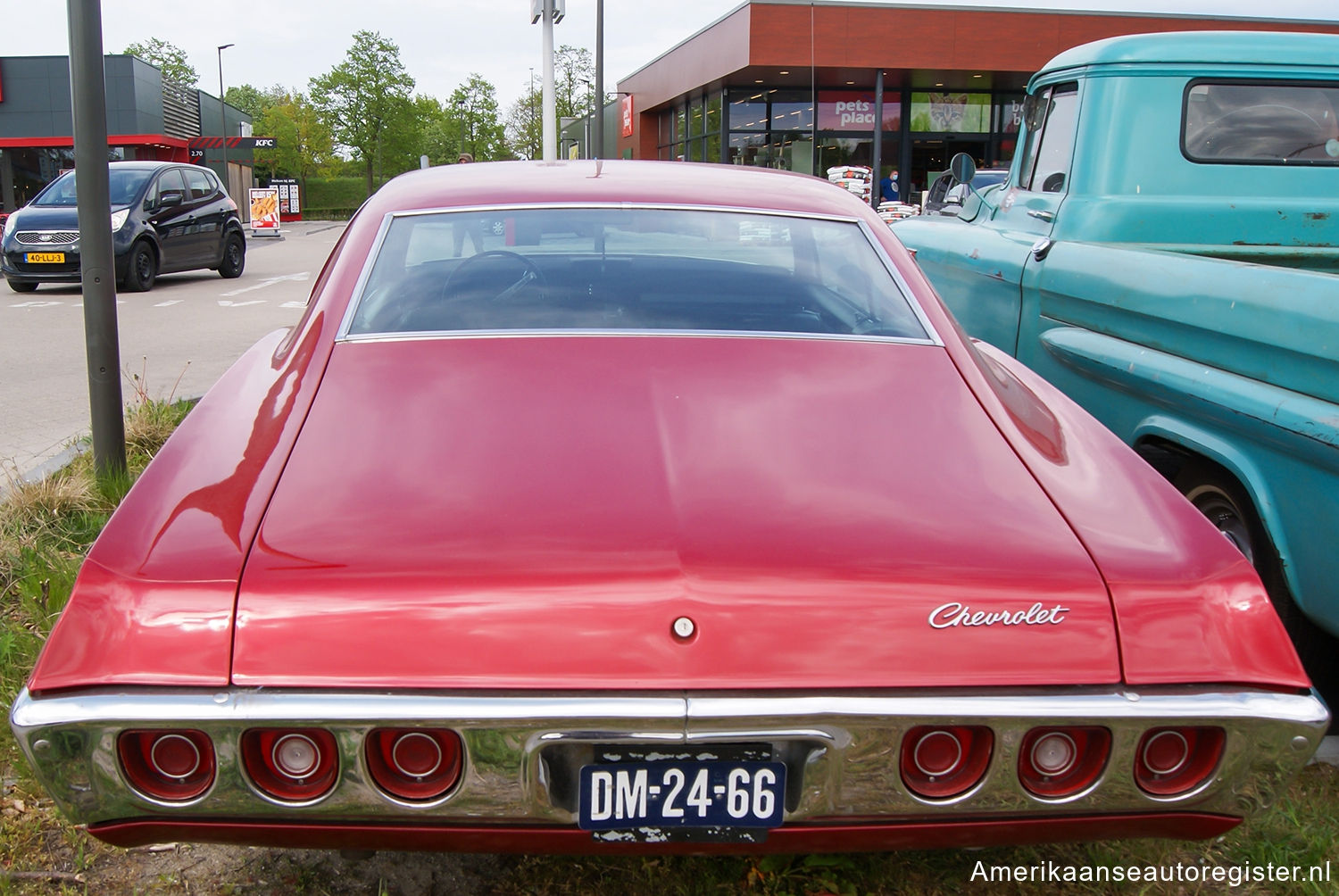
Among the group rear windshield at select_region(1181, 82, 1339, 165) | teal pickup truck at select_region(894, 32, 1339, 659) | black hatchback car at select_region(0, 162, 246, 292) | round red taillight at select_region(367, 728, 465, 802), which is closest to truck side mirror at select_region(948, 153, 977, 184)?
Result: teal pickup truck at select_region(894, 32, 1339, 659)

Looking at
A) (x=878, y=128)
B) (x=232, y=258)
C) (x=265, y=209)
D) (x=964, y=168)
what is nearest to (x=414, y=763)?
(x=964, y=168)

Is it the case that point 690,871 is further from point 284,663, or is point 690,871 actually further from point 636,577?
point 284,663

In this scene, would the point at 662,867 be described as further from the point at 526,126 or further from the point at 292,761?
the point at 526,126

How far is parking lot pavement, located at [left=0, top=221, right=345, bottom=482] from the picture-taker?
5.85 metres

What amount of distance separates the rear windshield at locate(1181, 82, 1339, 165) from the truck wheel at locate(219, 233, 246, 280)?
1352cm

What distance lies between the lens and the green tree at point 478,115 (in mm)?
69312

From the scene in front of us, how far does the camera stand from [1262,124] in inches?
168

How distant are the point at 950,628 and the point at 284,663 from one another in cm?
97

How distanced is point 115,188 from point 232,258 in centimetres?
228

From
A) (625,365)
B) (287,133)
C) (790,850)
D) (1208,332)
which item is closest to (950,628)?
(790,850)

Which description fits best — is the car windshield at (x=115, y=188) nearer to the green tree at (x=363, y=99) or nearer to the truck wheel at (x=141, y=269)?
the truck wheel at (x=141, y=269)

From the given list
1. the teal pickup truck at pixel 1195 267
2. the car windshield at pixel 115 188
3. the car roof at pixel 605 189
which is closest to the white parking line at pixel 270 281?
the car windshield at pixel 115 188

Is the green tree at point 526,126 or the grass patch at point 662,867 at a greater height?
the green tree at point 526,126

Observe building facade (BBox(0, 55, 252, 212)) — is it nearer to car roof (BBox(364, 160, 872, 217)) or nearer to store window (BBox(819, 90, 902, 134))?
store window (BBox(819, 90, 902, 134))
